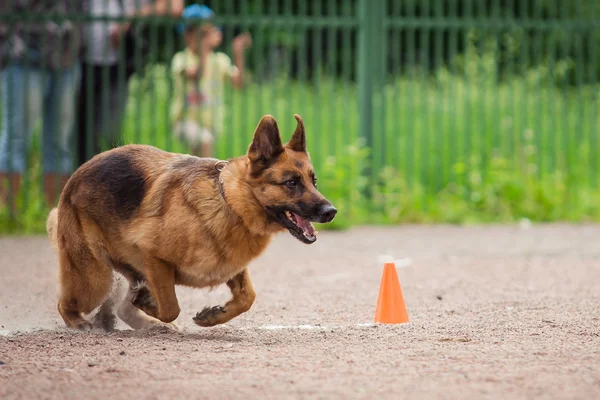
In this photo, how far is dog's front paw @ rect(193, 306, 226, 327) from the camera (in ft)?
19.9

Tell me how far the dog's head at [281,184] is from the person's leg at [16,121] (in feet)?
19.9

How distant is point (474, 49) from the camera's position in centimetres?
1362

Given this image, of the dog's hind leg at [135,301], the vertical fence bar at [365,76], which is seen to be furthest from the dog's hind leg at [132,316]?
the vertical fence bar at [365,76]

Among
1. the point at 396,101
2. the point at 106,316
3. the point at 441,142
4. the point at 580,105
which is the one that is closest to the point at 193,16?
the point at 396,101

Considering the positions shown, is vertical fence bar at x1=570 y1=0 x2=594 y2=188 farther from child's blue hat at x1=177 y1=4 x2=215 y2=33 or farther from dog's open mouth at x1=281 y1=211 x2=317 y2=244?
dog's open mouth at x1=281 y1=211 x2=317 y2=244

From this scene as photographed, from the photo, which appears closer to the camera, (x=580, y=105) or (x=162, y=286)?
(x=162, y=286)

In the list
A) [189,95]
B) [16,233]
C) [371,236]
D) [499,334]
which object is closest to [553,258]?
[371,236]

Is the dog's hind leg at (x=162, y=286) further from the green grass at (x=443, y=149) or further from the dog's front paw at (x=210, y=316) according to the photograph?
the green grass at (x=443, y=149)

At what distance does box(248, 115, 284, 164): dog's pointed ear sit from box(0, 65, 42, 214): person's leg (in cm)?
605

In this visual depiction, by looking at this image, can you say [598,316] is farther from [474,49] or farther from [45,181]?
[474,49]

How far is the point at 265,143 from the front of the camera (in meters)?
5.83

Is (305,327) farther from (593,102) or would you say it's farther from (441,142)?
(593,102)

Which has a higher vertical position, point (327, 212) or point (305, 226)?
point (327, 212)

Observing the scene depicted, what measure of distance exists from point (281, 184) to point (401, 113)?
8093 mm
